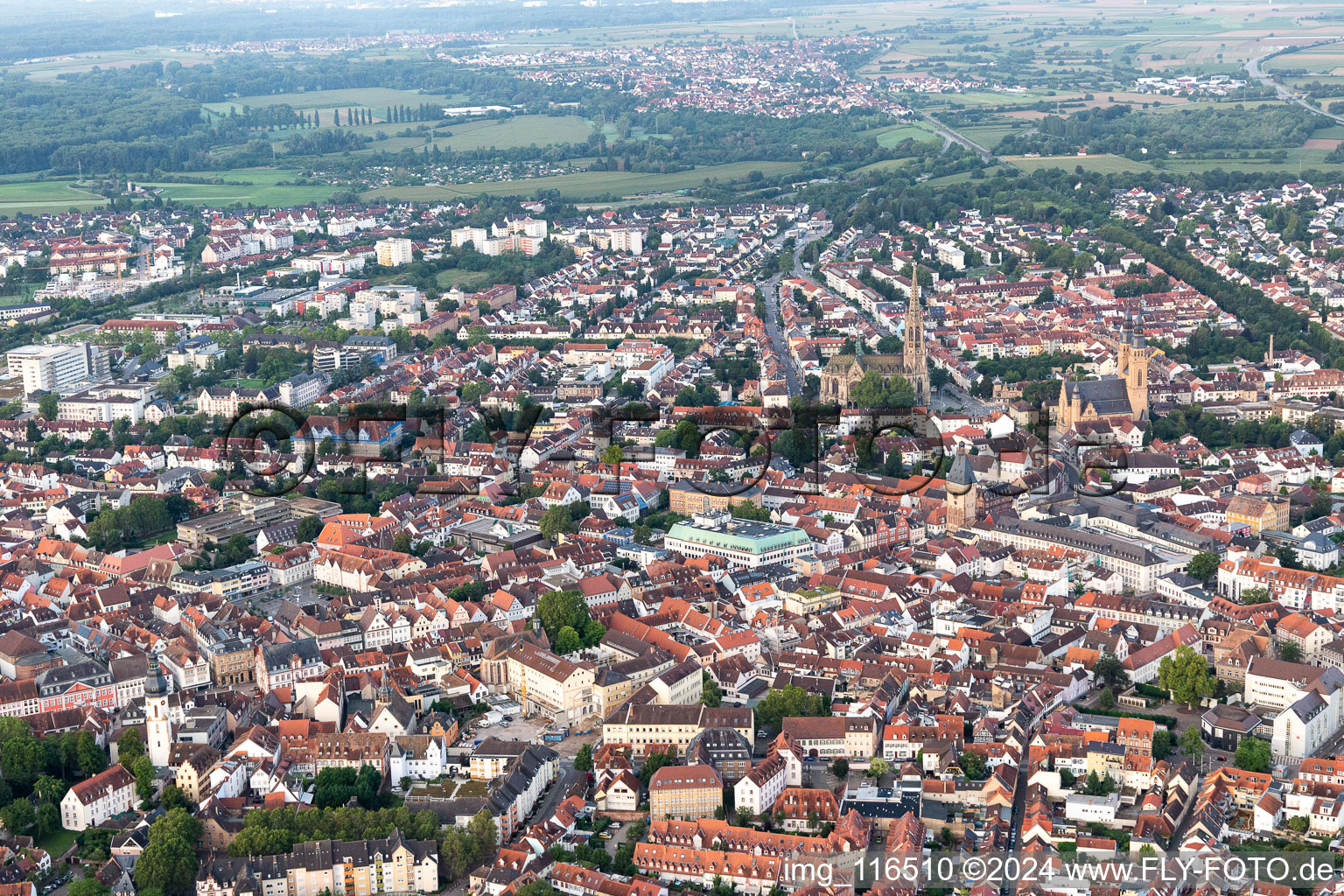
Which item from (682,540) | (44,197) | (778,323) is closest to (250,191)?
(44,197)

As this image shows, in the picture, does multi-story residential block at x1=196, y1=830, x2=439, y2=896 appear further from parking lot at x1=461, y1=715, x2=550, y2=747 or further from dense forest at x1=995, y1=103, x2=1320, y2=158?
dense forest at x1=995, y1=103, x2=1320, y2=158

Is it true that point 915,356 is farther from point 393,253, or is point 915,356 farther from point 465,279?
point 393,253

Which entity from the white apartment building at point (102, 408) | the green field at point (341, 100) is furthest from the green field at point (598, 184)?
the white apartment building at point (102, 408)

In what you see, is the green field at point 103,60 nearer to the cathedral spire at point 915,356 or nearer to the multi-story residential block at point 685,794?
the cathedral spire at point 915,356

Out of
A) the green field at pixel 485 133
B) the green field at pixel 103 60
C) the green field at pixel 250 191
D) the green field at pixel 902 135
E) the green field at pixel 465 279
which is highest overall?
the green field at pixel 103 60

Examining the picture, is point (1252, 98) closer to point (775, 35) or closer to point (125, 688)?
point (775, 35)
